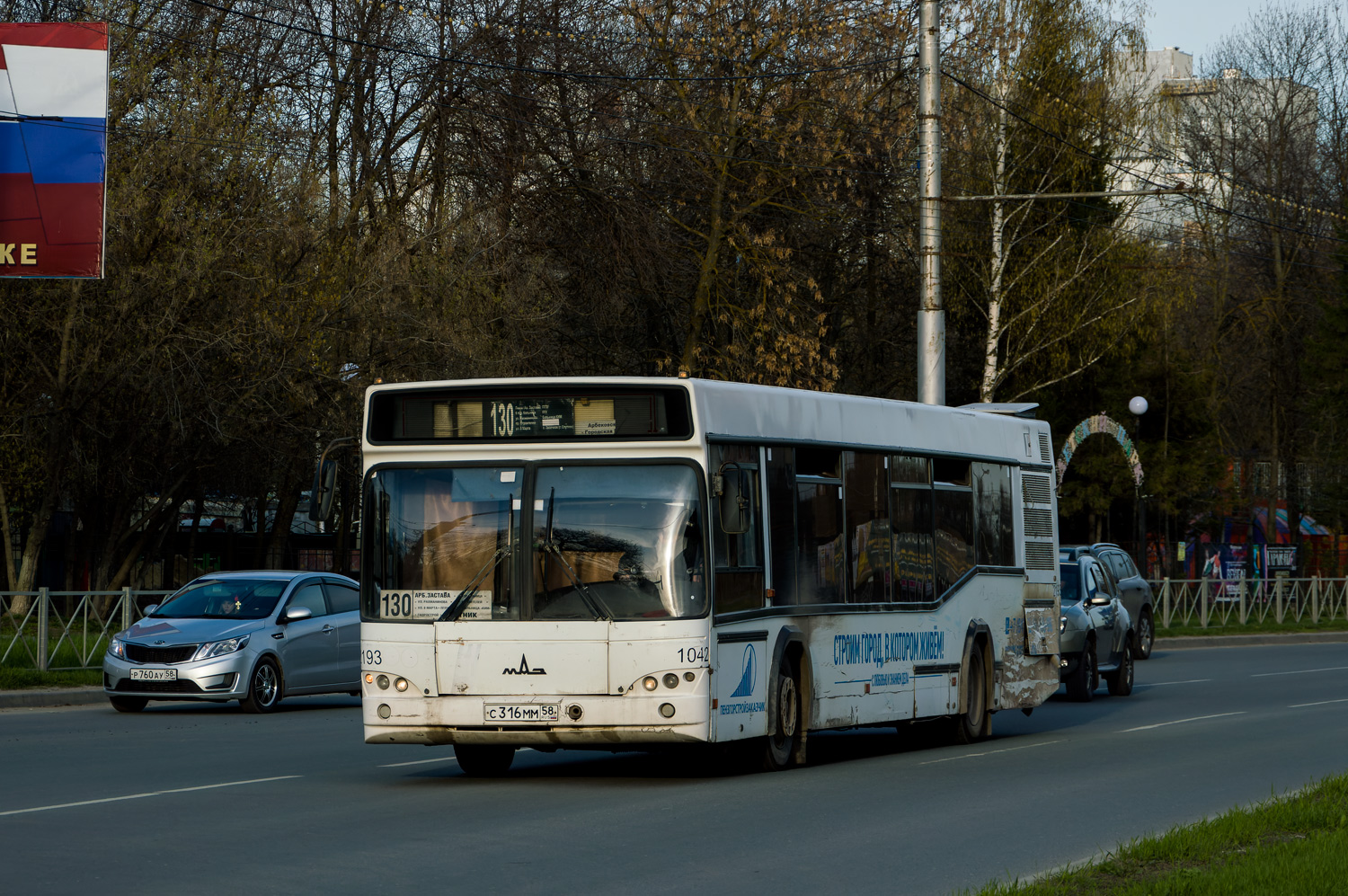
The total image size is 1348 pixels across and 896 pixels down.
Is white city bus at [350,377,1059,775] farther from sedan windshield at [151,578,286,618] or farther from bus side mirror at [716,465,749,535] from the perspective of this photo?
sedan windshield at [151,578,286,618]

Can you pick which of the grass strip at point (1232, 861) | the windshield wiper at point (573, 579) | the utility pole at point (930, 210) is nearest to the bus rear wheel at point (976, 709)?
the windshield wiper at point (573, 579)

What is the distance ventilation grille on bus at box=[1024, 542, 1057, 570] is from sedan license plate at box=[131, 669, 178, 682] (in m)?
8.78

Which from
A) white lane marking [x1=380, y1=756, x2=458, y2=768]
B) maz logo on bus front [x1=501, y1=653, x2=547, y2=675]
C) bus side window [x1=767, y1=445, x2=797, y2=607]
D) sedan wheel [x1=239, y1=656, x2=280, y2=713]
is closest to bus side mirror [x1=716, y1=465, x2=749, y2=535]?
bus side window [x1=767, y1=445, x2=797, y2=607]

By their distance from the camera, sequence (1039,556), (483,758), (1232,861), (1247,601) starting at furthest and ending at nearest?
(1247,601) < (1039,556) < (483,758) < (1232,861)

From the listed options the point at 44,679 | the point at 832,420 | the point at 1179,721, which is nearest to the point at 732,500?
the point at 832,420

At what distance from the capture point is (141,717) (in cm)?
1939

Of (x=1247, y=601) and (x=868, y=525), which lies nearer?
(x=868, y=525)

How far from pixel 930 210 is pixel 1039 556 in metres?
7.01

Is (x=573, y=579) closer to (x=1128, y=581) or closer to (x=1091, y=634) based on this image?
(x=1091, y=634)

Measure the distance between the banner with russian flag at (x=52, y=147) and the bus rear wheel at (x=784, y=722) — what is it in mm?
11410

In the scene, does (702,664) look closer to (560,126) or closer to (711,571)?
(711,571)

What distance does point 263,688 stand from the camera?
66.0ft

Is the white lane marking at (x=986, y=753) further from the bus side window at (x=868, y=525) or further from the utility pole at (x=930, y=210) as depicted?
the utility pole at (x=930, y=210)

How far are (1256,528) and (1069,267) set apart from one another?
2489 centimetres
